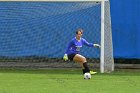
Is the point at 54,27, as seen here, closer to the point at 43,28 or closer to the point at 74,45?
the point at 43,28

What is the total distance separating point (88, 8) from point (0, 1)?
3936 mm

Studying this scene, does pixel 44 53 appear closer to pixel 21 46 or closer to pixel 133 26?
pixel 21 46

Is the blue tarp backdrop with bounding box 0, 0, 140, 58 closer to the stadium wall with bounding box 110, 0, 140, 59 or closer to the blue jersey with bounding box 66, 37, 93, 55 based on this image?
the stadium wall with bounding box 110, 0, 140, 59

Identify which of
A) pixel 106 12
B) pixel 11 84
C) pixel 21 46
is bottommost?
pixel 11 84

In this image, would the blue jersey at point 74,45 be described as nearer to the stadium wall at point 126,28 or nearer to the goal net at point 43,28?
the goal net at point 43,28

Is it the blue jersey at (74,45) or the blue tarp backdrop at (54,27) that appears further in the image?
the blue tarp backdrop at (54,27)

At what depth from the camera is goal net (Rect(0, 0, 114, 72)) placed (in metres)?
21.5

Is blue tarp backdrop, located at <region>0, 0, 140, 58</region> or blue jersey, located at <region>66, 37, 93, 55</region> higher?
blue tarp backdrop, located at <region>0, 0, 140, 58</region>

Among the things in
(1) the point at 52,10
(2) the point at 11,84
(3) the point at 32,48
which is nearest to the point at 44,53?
(3) the point at 32,48

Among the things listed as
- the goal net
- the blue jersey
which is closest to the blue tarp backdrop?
the goal net

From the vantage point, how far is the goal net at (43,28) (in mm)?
21547

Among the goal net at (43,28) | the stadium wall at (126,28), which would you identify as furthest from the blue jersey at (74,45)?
the stadium wall at (126,28)

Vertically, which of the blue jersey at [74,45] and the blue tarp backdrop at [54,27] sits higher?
the blue tarp backdrop at [54,27]

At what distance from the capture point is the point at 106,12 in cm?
2094
